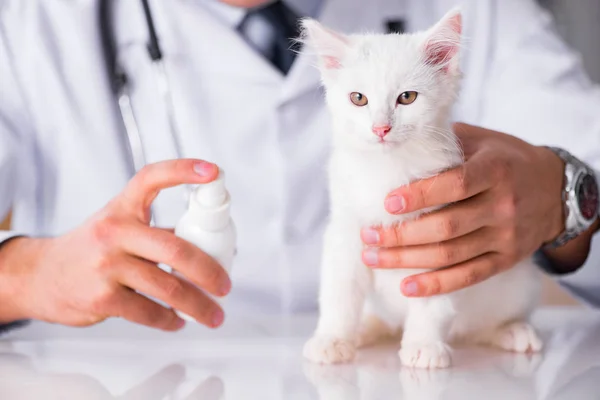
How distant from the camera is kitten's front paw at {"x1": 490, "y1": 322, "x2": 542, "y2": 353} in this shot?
3.14ft

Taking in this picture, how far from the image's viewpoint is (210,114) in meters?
1.41

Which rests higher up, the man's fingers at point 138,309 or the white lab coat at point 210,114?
the white lab coat at point 210,114

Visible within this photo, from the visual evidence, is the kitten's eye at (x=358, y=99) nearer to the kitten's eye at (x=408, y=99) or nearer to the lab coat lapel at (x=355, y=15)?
the kitten's eye at (x=408, y=99)

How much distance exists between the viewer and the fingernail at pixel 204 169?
2.74 ft

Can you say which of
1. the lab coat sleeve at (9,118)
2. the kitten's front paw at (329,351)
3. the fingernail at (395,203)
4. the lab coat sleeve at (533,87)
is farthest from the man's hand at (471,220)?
the lab coat sleeve at (9,118)

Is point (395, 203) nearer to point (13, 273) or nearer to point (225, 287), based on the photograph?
point (225, 287)

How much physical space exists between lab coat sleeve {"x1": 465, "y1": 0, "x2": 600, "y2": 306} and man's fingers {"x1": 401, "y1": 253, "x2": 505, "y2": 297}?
0.40 meters

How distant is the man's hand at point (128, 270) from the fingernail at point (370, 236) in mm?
182

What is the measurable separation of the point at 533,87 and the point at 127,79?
0.78m

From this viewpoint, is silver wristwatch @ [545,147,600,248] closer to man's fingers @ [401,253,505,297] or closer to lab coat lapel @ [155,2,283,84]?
man's fingers @ [401,253,505,297]

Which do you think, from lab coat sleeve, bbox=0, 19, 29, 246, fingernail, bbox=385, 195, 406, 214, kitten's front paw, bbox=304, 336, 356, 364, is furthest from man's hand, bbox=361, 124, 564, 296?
lab coat sleeve, bbox=0, 19, 29, 246

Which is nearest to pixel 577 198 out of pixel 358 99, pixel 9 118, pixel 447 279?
pixel 447 279

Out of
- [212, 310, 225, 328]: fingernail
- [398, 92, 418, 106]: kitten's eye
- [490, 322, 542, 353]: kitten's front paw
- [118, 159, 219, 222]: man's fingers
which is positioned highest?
[398, 92, 418, 106]: kitten's eye

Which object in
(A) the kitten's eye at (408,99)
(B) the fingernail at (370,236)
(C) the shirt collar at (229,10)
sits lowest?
(B) the fingernail at (370,236)
